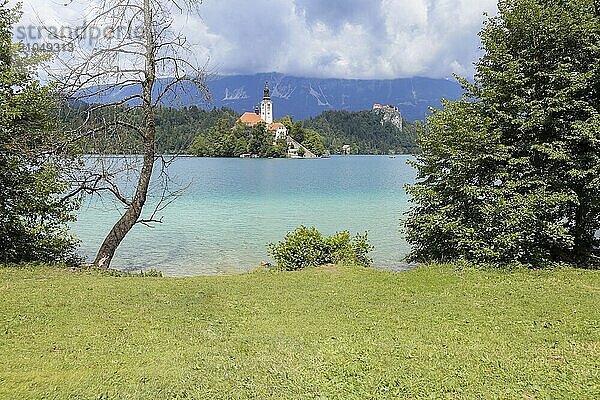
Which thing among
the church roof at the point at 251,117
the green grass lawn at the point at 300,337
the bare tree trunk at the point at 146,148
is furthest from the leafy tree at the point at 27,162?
the church roof at the point at 251,117

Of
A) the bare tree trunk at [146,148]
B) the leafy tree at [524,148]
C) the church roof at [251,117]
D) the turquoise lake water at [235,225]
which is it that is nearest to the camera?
the leafy tree at [524,148]

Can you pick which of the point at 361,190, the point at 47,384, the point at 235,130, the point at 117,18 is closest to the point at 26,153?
the point at 117,18

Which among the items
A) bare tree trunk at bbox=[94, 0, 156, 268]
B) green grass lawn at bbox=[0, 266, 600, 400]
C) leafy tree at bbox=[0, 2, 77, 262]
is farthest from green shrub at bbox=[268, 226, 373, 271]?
leafy tree at bbox=[0, 2, 77, 262]

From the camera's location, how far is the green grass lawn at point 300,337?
5395 millimetres

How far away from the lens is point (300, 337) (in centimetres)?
700

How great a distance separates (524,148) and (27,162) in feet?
39.4

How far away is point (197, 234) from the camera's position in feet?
79.0

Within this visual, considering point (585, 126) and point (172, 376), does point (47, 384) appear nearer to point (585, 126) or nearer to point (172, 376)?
point (172, 376)

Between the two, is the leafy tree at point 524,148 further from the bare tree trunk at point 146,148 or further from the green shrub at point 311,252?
the bare tree trunk at point 146,148

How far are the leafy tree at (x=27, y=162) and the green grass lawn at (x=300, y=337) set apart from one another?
2068 millimetres

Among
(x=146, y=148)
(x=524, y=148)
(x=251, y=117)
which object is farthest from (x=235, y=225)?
(x=251, y=117)

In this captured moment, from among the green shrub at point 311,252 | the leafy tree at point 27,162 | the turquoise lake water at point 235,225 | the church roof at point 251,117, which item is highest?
the church roof at point 251,117

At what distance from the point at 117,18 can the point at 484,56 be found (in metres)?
9.42

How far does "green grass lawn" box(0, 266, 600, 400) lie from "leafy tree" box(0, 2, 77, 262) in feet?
6.79
